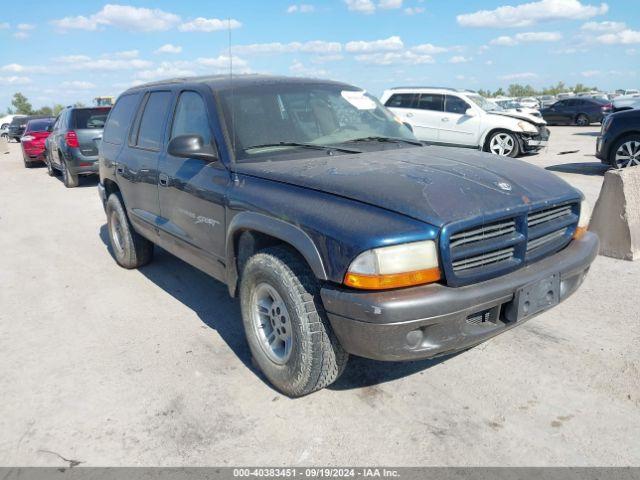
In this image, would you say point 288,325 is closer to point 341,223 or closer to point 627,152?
point 341,223

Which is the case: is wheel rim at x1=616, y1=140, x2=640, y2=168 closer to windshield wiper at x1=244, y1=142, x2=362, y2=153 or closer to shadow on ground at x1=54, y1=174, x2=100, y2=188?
windshield wiper at x1=244, y1=142, x2=362, y2=153

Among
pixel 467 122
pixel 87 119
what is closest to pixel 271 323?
pixel 87 119

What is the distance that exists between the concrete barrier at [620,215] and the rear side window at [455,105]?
8.68 m

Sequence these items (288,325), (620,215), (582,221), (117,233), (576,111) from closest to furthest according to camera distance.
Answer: (288,325)
(582,221)
(620,215)
(117,233)
(576,111)

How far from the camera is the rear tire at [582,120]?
2627 centimetres

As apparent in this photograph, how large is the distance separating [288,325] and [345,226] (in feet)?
2.47

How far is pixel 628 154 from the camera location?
966 centimetres

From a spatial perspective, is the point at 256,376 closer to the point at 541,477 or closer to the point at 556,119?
the point at 541,477

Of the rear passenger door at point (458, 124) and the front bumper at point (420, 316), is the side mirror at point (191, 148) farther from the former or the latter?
the rear passenger door at point (458, 124)

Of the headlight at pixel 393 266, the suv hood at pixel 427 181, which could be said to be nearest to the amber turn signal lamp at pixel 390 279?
the headlight at pixel 393 266

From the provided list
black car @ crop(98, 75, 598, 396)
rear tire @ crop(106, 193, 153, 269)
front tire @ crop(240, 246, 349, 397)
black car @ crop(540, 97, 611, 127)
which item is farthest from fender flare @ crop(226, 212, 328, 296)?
black car @ crop(540, 97, 611, 127)

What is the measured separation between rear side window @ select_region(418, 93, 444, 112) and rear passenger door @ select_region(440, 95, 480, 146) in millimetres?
160

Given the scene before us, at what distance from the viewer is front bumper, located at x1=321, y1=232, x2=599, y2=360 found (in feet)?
7.97

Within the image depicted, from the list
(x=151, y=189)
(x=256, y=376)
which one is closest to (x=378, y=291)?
(x=256, y=376)
